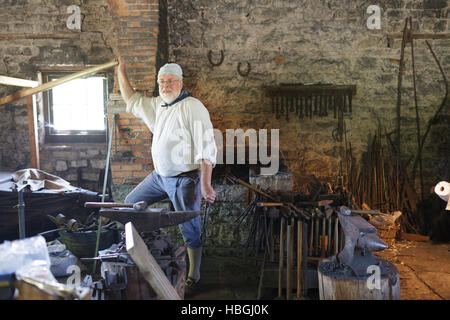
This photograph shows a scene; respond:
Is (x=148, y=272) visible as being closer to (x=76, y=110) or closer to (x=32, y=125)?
(x=32, y=125)

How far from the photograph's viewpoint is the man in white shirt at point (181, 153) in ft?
11.0

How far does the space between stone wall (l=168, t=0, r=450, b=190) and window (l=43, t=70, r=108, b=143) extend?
1434mm

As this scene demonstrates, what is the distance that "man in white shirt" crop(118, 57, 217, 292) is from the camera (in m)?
3.35

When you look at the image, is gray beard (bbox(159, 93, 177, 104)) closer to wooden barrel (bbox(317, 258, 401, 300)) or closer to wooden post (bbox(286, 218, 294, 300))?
wooden post (bbox(286, 218, 294, 300))

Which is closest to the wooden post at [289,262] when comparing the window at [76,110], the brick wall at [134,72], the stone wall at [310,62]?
the brick wall at [134,72]

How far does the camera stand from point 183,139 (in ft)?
11.1

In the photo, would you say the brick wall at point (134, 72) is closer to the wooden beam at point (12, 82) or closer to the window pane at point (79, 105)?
the wooden beam at point (12, 82)

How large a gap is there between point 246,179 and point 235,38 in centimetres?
214

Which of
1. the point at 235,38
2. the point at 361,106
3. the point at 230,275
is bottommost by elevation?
the point at 230,275

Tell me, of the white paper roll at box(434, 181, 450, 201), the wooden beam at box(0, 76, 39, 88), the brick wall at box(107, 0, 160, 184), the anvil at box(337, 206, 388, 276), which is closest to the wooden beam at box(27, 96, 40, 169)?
the wooden beam at box(0, 76, 39, 88)

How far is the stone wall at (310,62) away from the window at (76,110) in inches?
56.5
